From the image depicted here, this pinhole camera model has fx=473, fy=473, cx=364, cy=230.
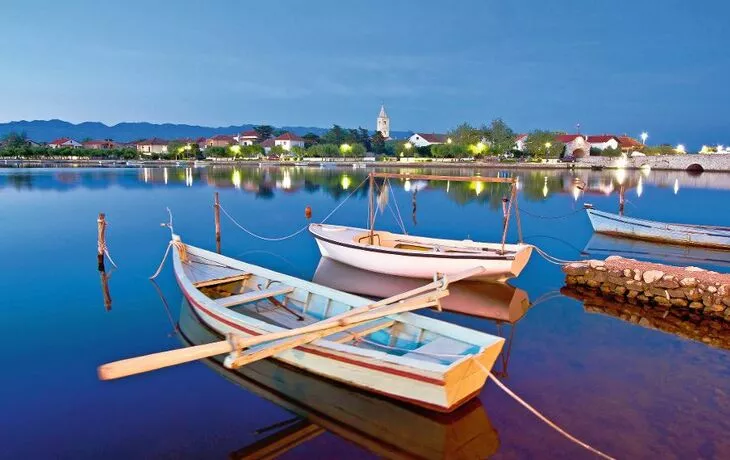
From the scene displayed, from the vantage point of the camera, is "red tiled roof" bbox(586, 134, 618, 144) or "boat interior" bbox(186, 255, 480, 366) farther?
"red tiled roof" bbox(586, 134, 618, 144)

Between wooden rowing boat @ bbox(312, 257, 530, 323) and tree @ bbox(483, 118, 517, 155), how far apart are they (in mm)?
95791

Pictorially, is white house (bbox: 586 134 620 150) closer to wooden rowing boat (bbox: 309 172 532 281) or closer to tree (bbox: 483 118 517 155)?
tree (bbox: 483 118 517 155)

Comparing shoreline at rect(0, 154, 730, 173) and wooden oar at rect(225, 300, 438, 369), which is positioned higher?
shoreline at rect(0, 154, 730, 173)

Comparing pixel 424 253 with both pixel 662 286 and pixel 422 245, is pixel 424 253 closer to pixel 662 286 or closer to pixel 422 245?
pixel 422 245

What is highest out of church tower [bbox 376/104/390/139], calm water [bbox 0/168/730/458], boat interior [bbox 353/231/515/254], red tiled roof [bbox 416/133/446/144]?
church tower [bbox 376/104/390/139]

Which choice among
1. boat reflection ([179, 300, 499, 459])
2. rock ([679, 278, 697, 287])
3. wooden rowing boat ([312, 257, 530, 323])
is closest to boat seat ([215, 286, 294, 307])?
boat reflection ([179, 300, 499, 459])

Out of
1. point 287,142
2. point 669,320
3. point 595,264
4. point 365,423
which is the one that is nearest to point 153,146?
point 287,142

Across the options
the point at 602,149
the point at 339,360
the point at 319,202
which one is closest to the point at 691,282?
the point at 339,360

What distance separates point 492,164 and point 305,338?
94393 millimetres

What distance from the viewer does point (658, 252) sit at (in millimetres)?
20172

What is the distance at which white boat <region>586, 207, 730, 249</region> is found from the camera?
1995 centimetres

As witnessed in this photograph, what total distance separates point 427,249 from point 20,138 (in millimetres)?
159665

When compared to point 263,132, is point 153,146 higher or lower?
lower

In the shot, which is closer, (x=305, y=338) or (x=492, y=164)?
(x=305, y=338)
